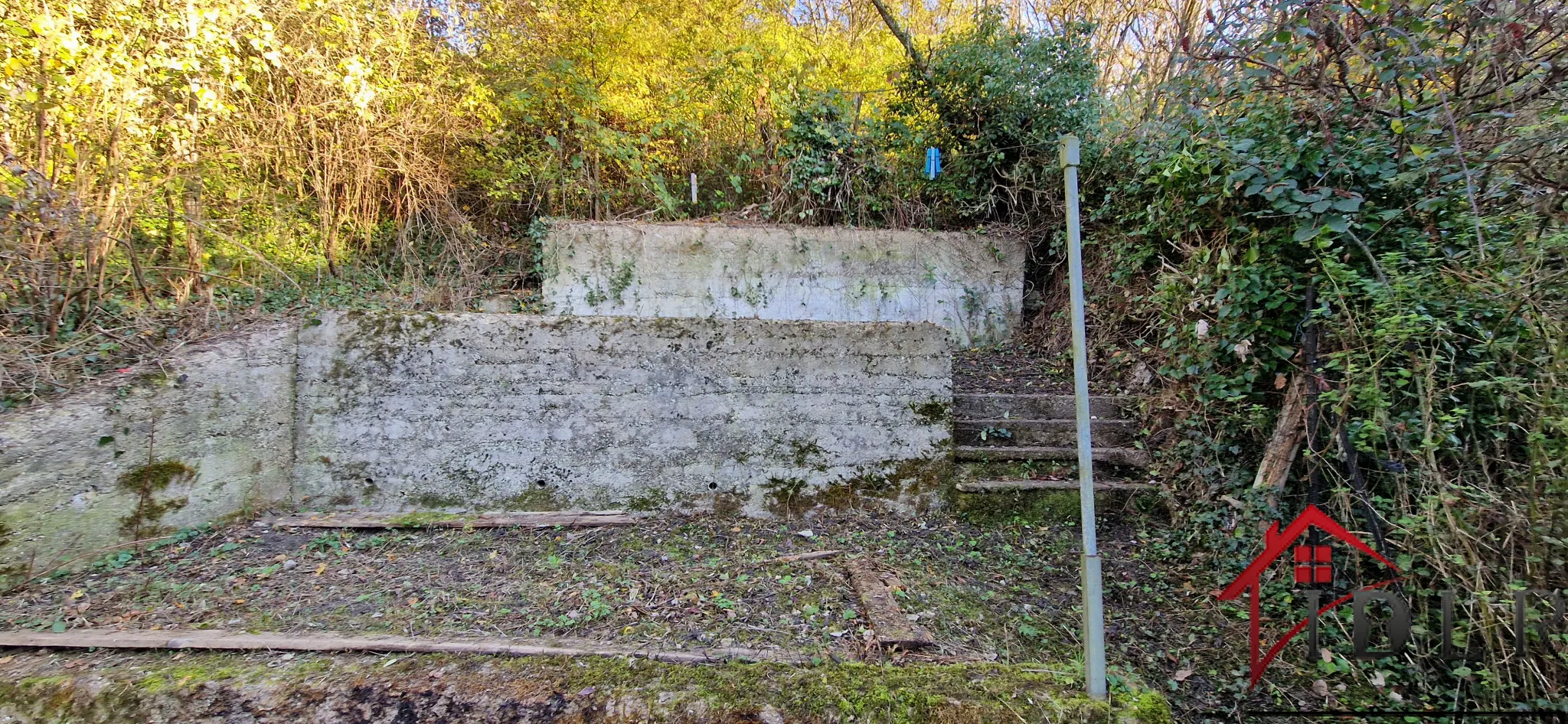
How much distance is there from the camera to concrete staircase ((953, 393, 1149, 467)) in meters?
4.37

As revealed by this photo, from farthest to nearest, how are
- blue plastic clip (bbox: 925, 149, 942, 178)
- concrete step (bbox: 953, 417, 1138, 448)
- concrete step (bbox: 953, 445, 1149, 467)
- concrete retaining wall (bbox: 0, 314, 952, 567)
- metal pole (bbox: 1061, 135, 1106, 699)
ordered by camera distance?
blue plastic clip (bbox: 925, 149, 942, 178)
concrete step (bbox: 953, 417, 1138, 448)
concrete step (bbox: 953, 445, 1149, 467)
concrete retaining wall (bbox: 0, 314, 952, 567)
metal pole (bbox: 1061, 135, 1106, 699)

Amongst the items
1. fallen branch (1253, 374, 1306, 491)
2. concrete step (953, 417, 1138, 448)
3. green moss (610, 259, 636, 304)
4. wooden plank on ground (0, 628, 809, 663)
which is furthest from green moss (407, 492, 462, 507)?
fallen branch (1253, 374, 1306, 491)

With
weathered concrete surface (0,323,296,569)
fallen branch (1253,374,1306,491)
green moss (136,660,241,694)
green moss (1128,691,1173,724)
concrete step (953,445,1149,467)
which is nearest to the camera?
green moss (1128,691,1173,724)

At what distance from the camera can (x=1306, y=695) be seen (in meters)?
2.47

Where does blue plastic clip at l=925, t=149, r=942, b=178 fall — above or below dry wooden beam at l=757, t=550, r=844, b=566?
above

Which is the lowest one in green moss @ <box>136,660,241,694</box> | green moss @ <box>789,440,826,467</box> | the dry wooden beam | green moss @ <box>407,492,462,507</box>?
green moss @ <box>136,660,241,694</box>

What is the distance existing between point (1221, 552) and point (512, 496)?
440cm

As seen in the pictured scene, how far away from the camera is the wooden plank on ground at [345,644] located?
245 centimetres

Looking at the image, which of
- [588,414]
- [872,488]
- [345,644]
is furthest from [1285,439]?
[345,644]

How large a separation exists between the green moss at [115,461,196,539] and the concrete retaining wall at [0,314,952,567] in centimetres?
28

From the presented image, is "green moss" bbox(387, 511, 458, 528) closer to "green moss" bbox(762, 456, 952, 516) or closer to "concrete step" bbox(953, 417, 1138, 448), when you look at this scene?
"green moss" bbox(762, 456, 952, 516)

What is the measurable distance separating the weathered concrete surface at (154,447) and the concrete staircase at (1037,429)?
183 inches

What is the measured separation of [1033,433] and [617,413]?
3074 millimetres

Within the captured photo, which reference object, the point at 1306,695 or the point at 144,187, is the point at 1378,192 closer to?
the point at 1306,695
